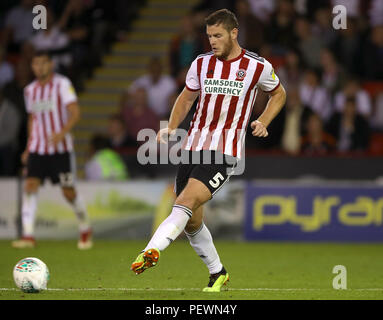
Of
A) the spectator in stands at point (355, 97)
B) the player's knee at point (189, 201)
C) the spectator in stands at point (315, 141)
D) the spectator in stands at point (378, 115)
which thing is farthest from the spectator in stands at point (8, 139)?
the player's knee at point (189, 201)

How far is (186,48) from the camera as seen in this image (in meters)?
15.5

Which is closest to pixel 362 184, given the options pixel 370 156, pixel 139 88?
pixel 370 156

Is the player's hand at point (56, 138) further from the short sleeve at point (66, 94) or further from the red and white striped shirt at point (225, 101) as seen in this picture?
the red and white striped shirt at point (225, 101)

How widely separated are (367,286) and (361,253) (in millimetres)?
3606

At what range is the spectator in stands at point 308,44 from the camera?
15.4 meters

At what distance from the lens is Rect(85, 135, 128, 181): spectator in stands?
546 inches

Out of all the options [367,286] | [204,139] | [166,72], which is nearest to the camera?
Result: [204,139]

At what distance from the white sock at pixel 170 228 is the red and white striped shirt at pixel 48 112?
505 cm

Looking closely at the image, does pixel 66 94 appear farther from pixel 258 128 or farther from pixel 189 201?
pixel 258 128

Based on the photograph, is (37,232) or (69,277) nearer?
(69,277)

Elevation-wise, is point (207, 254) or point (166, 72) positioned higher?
point (166, 72)

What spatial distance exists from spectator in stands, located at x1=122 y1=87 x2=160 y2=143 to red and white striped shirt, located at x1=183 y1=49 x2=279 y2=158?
7.39 meters

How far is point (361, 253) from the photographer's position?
11648mm

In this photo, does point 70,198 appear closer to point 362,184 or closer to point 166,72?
point 362,184
